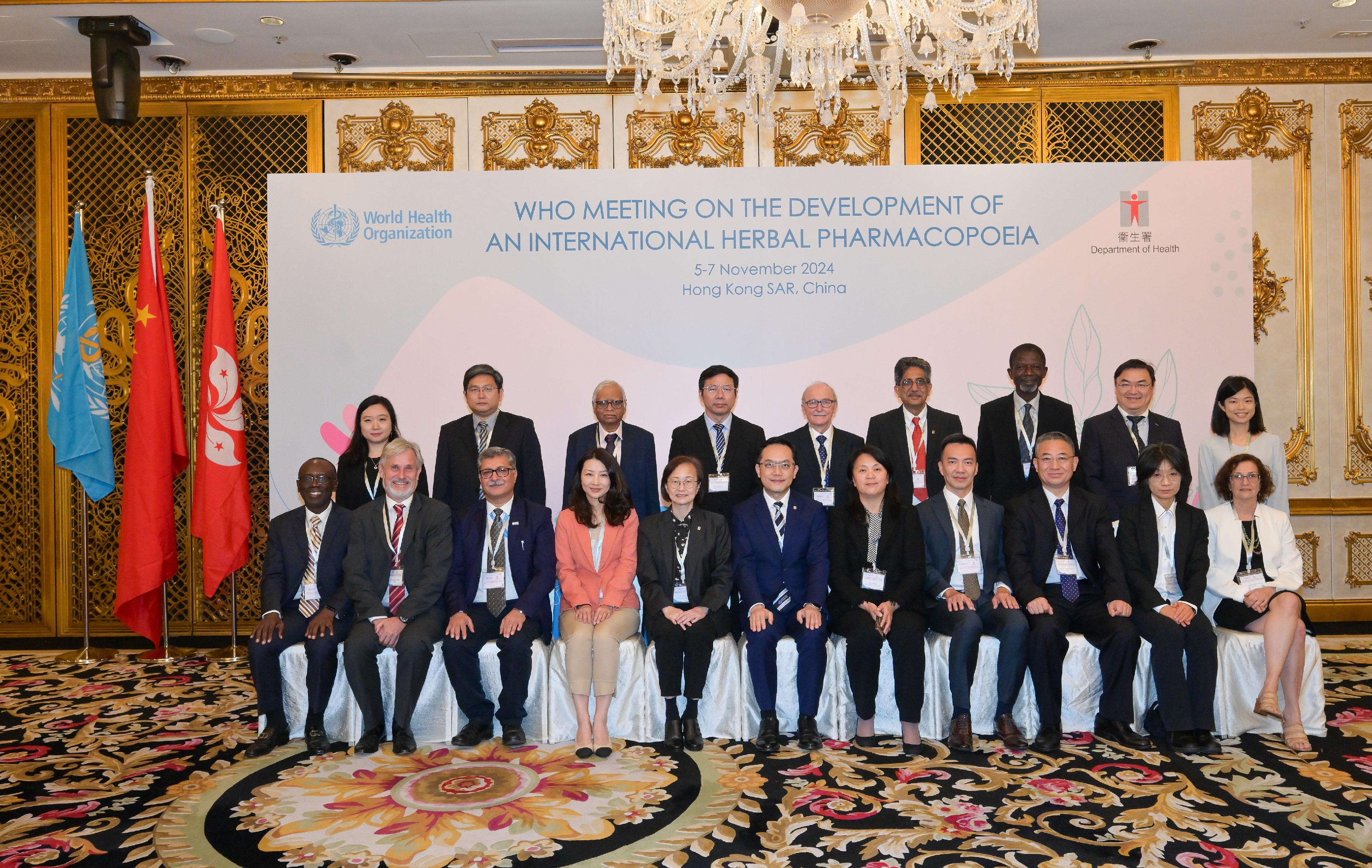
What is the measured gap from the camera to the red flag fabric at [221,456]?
18.1 ft

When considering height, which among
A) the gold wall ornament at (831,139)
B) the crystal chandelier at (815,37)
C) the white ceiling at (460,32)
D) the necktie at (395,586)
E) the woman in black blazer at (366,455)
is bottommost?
the necktie at (395,586)

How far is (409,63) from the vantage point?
6203mm

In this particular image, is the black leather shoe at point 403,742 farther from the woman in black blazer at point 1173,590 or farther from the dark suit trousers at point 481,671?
the woman in black blazer at point 1173,590

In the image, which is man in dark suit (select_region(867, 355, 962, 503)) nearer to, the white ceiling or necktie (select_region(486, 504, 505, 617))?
necktie (select_region(486, 504, 505, 617))

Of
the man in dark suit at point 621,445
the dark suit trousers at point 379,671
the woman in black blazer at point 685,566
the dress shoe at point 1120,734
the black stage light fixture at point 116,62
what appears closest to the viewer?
the dress shoe at point 1120,734

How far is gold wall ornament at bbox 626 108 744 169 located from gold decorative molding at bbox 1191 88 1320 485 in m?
2.97

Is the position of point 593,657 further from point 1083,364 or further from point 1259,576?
point 1083,364

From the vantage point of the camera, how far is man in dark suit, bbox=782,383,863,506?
4.79 meters

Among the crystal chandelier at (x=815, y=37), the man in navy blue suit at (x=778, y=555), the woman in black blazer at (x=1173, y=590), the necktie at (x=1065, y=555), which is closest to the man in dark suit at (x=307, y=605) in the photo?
the man in navy blue suit at (x=778, y=555)

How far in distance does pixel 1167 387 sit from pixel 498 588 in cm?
385

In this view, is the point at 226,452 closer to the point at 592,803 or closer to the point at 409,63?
the point at 409,63

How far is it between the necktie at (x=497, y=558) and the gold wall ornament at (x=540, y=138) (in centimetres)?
281

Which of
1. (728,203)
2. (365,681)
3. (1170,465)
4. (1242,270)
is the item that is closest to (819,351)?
(728,203)

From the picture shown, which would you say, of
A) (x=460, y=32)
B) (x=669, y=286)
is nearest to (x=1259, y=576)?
(x=669, y=286)
